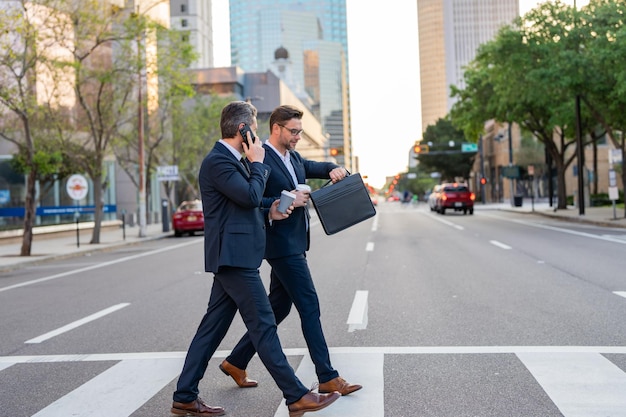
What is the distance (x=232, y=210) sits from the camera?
441 cm

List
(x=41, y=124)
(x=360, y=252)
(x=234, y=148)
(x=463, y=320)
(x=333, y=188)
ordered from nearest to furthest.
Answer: (x=234, y=148) → (x=333, y=188) → (x=463, y=320) → (x=360, y=252) → (x=41, y=124)

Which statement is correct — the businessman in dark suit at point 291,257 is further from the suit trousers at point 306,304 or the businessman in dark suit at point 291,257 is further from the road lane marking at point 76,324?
the road lane marking at point 76,324

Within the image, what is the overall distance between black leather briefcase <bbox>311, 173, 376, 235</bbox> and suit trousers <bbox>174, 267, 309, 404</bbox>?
0.70 meters

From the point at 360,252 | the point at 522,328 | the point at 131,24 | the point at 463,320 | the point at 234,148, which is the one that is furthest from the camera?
the point at 131,24

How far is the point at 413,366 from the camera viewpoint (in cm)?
564

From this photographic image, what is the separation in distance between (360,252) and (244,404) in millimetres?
12452

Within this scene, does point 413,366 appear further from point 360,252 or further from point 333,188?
point 360,252

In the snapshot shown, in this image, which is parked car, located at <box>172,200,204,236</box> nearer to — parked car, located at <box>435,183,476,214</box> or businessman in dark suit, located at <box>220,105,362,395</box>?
parked car, located at <box>435,183,476,214</box>

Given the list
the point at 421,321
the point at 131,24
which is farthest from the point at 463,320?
the point at 131,24

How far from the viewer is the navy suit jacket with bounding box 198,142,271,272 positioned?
4.30 m

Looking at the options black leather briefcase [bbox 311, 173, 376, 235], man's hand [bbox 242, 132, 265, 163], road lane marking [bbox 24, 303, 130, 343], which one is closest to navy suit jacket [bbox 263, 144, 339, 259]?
black leather briefcase [bbox 311, 173, 376, 235]

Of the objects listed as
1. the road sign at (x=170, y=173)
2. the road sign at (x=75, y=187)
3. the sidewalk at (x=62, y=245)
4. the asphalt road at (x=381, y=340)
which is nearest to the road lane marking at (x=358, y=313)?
the asphalt road at (x=381, y=340)

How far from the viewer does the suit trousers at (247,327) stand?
4.28 m

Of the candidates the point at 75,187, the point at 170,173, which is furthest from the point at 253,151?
the point at 170,173
